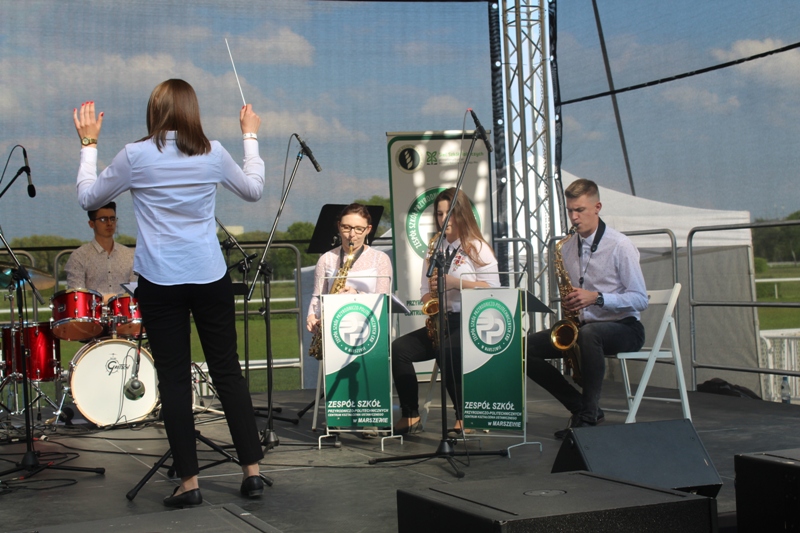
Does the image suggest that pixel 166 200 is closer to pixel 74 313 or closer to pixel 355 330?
pixel 355 330

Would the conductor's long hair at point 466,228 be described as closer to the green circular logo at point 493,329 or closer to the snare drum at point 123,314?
the green circular logo at point 493,329

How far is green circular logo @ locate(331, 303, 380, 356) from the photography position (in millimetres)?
4219

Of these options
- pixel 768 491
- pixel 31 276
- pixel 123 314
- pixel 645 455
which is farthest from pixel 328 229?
pixel 768 491

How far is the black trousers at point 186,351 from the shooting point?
2855 millimetres

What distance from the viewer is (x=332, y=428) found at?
4.21 meters

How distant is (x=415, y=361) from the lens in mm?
4430

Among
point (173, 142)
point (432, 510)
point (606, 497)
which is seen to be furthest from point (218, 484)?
point (606, 497)

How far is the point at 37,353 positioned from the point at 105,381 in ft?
1.49

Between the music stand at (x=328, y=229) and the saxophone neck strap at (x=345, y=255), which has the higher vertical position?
the music stand at (x=328, y=229)

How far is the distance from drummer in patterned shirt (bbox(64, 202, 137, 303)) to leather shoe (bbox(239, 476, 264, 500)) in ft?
8.70

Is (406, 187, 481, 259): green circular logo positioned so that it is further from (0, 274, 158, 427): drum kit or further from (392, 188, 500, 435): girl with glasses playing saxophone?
(0, 274, 158, 427): drum kit

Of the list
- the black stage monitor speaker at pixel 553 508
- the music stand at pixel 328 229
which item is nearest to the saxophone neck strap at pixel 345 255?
the music stand at pixel 328 229

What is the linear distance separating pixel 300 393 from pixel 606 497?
15.7ft

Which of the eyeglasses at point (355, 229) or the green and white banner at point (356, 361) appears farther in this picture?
the eyeglasses at point (355, 229)
